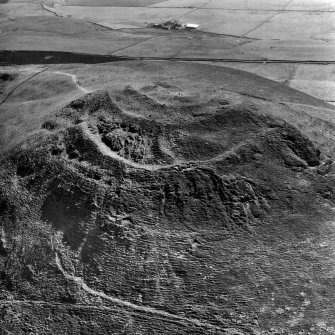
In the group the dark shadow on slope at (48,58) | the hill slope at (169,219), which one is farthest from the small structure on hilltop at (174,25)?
the hill slope at (169,219)

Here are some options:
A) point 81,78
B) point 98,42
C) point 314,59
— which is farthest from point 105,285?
point 98,42

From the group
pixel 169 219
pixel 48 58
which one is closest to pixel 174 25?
pixel 48 58

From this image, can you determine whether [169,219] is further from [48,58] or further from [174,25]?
[174,25]

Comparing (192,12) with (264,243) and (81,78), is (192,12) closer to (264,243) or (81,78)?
(81,78)

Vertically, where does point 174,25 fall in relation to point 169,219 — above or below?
above

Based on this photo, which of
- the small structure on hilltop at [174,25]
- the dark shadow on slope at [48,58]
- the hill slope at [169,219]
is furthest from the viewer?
the small structure on hilltop at [174,25]

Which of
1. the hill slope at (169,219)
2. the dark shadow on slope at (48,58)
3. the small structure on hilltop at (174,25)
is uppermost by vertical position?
the small structure on hilltop at (174,25)

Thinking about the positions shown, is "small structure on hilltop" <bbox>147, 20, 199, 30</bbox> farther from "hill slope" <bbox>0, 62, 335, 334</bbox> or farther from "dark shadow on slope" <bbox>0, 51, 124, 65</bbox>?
"hill slope" <bbox>0, 62, 335, 334</bbox>

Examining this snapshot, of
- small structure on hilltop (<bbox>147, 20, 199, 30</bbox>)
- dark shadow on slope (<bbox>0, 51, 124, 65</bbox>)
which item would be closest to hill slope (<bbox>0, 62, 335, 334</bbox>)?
dark shadow on slope (<bbox>0, 51, 124, 65</bbox>)

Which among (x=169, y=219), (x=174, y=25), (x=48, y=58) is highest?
(x=174, y=25)

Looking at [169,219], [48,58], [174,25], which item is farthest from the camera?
[174,25]

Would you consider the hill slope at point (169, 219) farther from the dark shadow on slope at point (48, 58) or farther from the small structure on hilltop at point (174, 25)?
the small structure on hilltop at point (174, 25)
